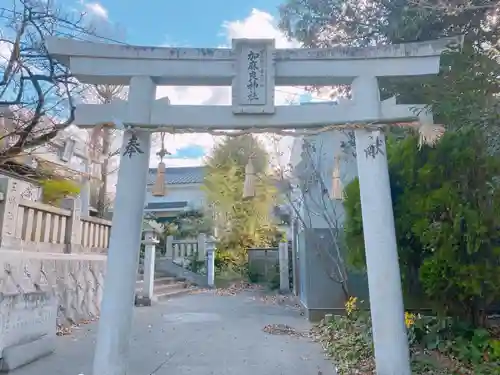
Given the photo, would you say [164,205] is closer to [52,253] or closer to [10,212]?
[52,253]

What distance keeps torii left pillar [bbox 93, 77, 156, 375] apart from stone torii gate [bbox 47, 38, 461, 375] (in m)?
0.01

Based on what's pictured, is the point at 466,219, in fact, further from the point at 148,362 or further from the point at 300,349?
the point at 148,362

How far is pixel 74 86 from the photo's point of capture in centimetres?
764

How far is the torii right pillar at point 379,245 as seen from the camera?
388 centimetres

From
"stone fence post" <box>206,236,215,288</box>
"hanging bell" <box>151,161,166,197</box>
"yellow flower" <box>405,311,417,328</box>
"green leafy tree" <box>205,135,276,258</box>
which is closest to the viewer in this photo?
"hanging bell" <box>151,161,166,197</box>

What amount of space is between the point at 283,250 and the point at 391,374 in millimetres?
10246

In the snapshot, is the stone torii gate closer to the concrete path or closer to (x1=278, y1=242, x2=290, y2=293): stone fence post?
the concrete path

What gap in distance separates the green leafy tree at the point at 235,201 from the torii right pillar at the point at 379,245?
13.1 m

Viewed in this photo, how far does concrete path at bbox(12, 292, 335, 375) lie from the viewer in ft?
15.9

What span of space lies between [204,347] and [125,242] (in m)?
2.83

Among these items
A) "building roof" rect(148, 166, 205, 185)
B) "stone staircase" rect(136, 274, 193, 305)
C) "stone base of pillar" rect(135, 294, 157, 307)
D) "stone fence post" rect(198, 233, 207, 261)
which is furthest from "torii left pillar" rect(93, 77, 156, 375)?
"building roof" rect(148, 166, 205, 185)

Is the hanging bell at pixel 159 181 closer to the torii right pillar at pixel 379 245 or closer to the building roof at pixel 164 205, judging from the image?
the torii right pillar at pixel 379 245

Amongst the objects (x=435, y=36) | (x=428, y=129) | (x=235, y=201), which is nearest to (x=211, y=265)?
(x=235, y=201)

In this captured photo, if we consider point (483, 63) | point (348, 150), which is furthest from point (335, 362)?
point (348, 150)
